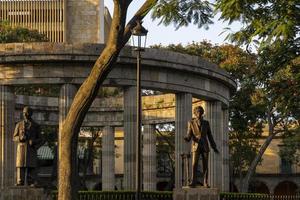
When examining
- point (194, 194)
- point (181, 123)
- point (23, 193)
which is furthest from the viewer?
point (181, 123)

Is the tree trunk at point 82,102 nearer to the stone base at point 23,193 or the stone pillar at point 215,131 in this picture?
the stone base at point 23,193

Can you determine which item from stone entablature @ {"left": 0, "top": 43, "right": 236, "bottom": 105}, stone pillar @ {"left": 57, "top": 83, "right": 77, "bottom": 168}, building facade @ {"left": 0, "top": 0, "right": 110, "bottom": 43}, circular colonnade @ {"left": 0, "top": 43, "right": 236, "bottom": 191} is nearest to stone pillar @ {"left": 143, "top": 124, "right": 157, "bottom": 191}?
circular colonnade @ {"left": 0, "top": 43, "right": 236, "bottom": 191}

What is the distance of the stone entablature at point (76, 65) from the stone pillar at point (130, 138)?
651mm

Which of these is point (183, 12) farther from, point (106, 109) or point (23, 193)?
point (106, 109)

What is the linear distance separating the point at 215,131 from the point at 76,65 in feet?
30.7

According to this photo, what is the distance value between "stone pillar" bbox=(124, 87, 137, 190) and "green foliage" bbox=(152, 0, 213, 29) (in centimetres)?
1469

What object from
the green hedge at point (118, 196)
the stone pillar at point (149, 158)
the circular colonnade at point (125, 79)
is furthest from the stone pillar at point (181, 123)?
the stone pillar at point (149, 158)

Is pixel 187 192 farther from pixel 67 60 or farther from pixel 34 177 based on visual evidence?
pixel 67 60

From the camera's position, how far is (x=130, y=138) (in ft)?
117

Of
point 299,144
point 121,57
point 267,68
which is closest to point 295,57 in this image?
point 267,68

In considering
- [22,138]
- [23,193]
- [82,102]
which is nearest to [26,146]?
[22,138]

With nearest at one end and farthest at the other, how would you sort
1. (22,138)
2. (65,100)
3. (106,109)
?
(22,138)
(65,100)
(106,109)

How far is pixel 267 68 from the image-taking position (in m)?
24.3

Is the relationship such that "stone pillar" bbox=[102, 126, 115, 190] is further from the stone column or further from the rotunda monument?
the stone column
